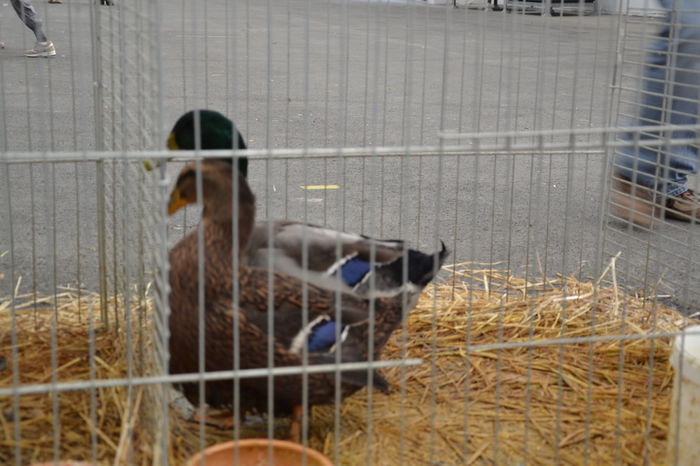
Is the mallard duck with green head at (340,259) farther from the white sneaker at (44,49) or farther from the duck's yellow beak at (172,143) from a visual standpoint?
the white sneaker at (44,49)

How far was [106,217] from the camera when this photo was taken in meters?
2.96

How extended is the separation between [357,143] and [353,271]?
3512 mm

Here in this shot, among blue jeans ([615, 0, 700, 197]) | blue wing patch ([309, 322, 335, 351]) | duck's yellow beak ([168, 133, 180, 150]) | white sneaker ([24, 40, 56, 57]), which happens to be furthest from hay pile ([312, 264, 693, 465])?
white sneaker ([24, 40, 56, 57])

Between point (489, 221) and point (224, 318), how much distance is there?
264 centimetres

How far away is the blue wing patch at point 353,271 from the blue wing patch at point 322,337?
0.23 meters

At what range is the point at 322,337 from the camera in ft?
7.65

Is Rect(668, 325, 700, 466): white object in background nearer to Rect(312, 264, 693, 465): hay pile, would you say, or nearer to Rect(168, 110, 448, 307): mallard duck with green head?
Rect(312, 264, 693, 465): hay pile

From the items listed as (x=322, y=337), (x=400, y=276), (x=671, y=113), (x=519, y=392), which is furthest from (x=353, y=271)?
(x=671, y=113)

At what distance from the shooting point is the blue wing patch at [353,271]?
2.55 metres

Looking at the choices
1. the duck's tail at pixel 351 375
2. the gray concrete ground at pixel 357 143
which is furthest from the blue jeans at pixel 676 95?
the duck's tail at pixel 351 375

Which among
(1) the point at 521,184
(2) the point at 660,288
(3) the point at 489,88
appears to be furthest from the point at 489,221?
(3) the point at 489,88

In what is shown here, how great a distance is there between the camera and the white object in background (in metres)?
2.14

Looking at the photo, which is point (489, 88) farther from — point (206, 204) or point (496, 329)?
point (206, 204)

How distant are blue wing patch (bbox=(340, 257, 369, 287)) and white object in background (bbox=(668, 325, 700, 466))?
2.80 feet
